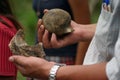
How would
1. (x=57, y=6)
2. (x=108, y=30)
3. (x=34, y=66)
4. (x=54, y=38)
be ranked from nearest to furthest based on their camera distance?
(x=108, y=30)
(x=34, y=66)
(x=54, y=38)
(x=57, y=6)

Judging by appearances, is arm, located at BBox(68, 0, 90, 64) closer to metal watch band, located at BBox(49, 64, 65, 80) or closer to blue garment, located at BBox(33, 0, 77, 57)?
blue garment, located at BBox(33, 0, 77, 57)

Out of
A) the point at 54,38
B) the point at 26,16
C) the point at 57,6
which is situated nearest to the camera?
the point at 54,38

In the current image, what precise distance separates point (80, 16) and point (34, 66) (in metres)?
0.94

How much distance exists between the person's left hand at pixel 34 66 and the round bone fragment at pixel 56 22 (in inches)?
6.3

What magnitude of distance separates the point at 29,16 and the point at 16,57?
4296 mm

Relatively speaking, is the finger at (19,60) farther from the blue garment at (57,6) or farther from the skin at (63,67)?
the blue garment at (57,6)

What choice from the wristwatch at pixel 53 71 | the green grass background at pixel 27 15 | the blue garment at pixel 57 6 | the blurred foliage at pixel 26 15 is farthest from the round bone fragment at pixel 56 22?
the blurred foliage at pixel 26 15

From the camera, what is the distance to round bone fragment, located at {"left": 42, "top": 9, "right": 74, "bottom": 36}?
2.12m

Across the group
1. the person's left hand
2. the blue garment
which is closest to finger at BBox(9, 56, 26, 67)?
the person's left hand

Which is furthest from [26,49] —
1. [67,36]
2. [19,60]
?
[67,36]

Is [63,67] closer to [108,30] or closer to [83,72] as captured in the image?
[83,72]

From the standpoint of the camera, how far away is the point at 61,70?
6.46 feet

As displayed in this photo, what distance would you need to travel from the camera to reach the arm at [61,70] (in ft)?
6.19

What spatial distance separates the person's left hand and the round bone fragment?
16 centimetres
